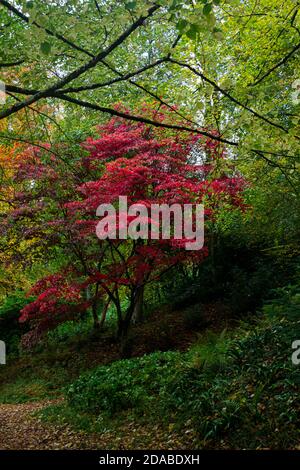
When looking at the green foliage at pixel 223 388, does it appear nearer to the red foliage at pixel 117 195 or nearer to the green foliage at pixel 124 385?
the green foliage at pixel 124 385

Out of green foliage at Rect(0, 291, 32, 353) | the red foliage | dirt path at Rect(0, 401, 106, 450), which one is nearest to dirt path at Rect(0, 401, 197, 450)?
dirt path at Rect(0, 401, 106, 450)

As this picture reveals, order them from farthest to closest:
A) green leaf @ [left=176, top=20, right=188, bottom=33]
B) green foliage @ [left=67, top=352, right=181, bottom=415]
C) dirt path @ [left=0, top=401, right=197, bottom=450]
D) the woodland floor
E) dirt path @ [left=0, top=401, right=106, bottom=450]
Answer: green foliage @ [left=67, top=352, right=181, bottom=415] < dirt path @ [left=0, top=401, right=106, bottom=450] < the woodland floor < dirt path @ [left=0, top=401, right=197, bottom=450] < green leaf @ [left=176, top=20, right=188, bottom=33]

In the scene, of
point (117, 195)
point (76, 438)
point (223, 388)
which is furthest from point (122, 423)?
point (117, 195)

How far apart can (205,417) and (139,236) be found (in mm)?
4499

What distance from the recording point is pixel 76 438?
5.36m

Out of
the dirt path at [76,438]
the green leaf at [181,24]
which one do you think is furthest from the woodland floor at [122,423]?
the green leaf at [181,24]

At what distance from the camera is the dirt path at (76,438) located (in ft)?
15.2

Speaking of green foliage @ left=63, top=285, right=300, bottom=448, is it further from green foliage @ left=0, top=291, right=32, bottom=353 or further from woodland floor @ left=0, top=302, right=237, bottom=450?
green foliage @ left=0, top=291, right=32, bottom=353

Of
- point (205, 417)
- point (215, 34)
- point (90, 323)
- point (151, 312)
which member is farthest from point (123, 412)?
point (90, 323)

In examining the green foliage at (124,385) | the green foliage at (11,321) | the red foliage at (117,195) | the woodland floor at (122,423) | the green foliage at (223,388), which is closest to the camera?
the green foliage at (223,388)

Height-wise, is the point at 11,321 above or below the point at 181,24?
below

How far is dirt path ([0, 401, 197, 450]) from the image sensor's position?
463 centimetres

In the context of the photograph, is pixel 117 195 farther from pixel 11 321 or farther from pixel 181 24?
pixel 11 321

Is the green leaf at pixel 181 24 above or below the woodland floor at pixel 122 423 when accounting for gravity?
above
